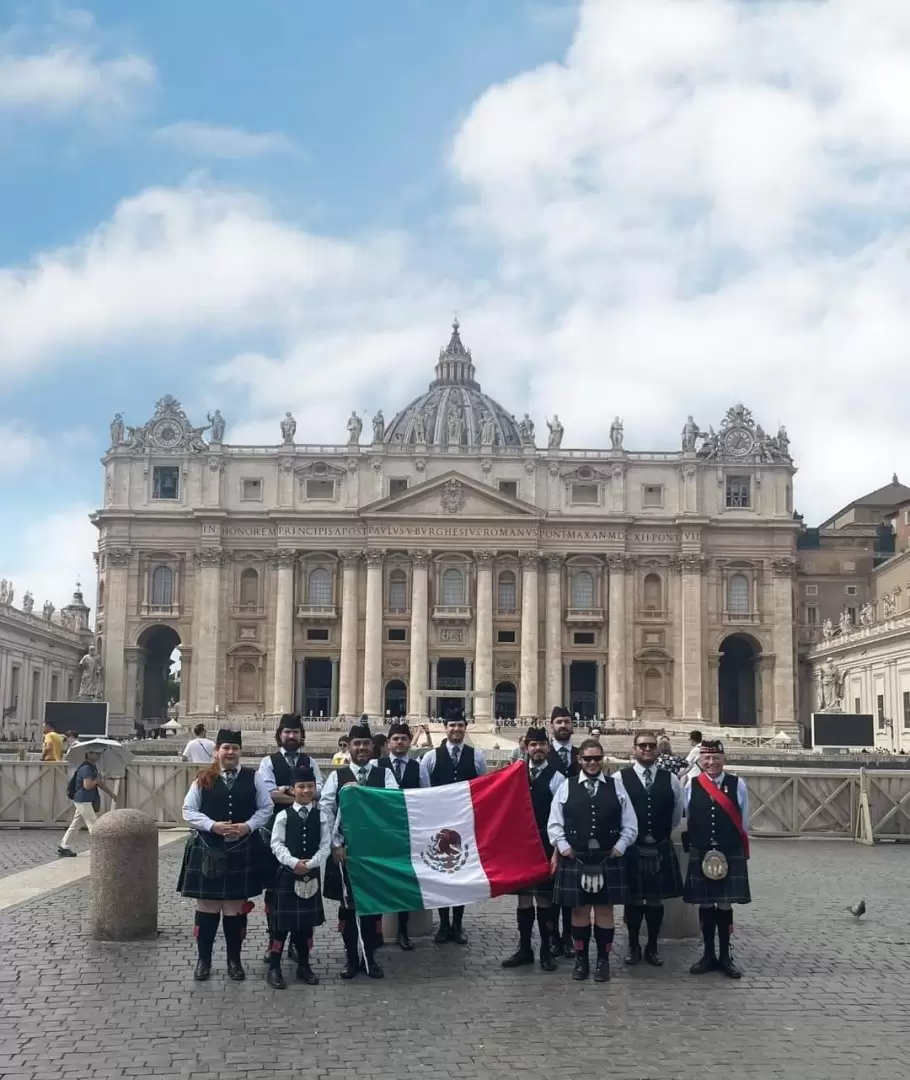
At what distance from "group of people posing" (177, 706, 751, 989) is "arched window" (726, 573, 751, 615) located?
70054 mm

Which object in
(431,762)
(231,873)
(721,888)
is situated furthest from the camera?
Answer: (431,762)

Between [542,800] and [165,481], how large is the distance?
72044 millimetres

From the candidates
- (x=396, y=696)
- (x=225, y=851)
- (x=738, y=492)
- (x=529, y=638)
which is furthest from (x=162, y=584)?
(x=225, y=851)

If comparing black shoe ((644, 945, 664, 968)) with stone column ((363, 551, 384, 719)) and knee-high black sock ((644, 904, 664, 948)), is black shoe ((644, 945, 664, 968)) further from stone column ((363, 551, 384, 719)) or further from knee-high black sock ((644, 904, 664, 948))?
stone column ((363, 551, 384, 719))

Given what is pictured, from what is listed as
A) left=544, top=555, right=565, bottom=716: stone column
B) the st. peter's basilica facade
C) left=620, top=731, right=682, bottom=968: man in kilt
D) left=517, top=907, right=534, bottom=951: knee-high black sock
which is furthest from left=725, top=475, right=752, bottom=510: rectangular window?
left=517, top=907, right=534, bottom=951: knee-high black sock

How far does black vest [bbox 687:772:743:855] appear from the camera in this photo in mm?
12672

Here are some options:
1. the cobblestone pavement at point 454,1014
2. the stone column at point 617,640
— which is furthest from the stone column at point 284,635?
the cobblestone pavement at point 454,1014

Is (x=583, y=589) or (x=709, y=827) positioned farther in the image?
(x=583, y=589)

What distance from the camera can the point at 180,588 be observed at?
80.8 m

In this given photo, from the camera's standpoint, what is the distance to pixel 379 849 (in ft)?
42.5

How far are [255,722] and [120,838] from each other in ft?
196

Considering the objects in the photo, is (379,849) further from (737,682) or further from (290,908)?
(737,682)

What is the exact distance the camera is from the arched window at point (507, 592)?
262 ft

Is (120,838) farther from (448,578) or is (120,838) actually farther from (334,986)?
(448,578)
